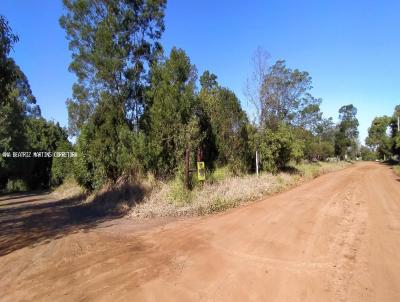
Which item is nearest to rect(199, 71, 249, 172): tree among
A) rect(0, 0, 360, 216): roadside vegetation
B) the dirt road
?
rect(0, 0, 360, 216): roadside vegetation

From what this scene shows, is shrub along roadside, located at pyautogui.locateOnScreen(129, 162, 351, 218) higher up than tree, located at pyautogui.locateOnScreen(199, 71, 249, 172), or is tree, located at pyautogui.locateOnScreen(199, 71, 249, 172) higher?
tree, located at pyautogui.locateOnScreen(199, 71, 249, 172)

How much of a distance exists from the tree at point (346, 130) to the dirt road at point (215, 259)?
6509cm

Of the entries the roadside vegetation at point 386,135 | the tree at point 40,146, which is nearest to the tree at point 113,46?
the tree at point 40,146

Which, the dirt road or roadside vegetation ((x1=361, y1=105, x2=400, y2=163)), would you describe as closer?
the dirt road

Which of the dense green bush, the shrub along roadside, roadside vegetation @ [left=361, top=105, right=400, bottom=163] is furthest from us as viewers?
roadside vegetation @ [left=361, top=105, right=400, bottom=163]

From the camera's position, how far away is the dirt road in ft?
14.6

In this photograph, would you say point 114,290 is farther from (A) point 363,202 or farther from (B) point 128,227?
(A) point 363,202

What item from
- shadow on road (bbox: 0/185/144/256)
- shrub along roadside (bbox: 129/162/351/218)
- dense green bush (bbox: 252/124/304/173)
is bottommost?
shadow on road (bbox: 0/185/144/256)

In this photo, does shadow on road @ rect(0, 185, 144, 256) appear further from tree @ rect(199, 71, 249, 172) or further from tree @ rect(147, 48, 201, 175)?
tree @ rect(199, 71, 249, 172)

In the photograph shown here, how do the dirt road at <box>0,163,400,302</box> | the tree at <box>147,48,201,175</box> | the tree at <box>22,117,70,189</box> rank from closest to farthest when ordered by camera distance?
the dirt road at <box>0,163,400,302</box> → the tree at <box>147,48,201,175</box> → the tree at <box>22,117,70,189</box>

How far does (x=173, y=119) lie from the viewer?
1412 cm

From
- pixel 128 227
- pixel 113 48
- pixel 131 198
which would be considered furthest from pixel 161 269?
pixel 113 48

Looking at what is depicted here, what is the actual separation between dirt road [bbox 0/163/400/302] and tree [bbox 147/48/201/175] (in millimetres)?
4738

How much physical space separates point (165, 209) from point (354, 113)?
8001 centimetres
